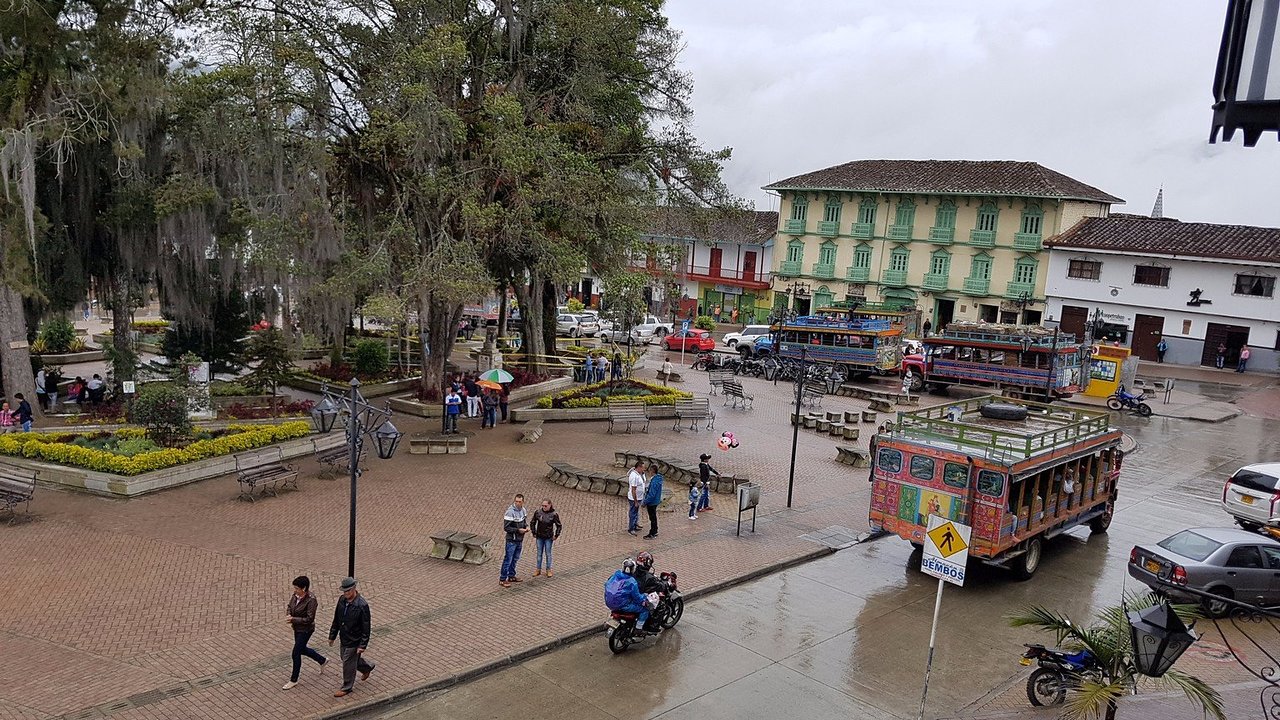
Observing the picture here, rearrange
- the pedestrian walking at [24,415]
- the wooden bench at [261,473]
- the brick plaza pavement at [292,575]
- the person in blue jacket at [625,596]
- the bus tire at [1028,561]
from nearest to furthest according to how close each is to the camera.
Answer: the brick plaza pavement at [292,575] → the person in blue jacket at [625,596] → the bus tire at [1028,561] → the wooden bench at [261,473] → the pedestrian walking at [24,415]

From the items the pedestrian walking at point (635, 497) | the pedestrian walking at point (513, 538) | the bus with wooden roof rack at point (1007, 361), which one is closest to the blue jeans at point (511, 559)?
the pedestrian walking at point (513, 538)

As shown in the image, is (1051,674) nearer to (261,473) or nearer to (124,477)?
(261,473)

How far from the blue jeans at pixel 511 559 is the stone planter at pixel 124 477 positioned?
7880 mm

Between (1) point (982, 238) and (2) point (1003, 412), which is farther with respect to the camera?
(1) point (982, 238)

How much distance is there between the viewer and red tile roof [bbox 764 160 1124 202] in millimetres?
49562

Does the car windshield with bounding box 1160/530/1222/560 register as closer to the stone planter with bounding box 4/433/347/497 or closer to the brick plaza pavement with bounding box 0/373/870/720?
the brick plaza pavement with bounding box 0/373/870/720

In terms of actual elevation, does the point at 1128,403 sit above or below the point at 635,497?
above

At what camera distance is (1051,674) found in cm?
1037

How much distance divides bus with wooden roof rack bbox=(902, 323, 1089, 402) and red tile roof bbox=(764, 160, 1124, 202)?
1864 cm

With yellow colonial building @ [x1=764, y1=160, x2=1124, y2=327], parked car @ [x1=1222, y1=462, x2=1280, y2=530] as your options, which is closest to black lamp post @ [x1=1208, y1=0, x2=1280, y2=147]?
parked car @ [x1=1222, y1=462, x2=1280, y2=530]

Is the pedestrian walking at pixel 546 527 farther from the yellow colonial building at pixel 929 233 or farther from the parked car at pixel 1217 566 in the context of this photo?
the yellow colonial building at pixel 929 233

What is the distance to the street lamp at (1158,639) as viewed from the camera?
284 inches

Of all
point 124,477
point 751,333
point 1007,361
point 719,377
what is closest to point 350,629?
point 124,477

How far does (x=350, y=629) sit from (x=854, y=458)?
50.8 ft
